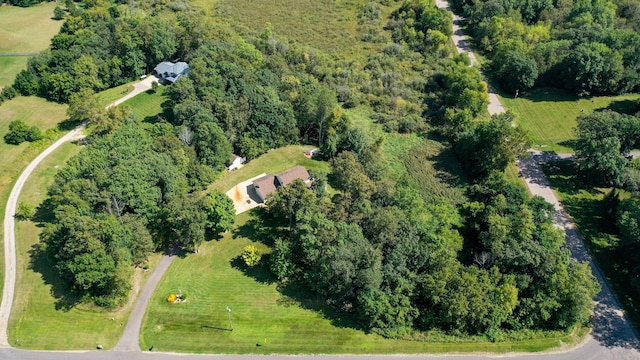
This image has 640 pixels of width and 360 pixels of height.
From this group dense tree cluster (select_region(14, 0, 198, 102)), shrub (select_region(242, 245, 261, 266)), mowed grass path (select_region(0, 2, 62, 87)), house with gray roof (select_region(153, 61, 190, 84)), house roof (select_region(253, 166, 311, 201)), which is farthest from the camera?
mowed grass path (select_region(0, 2, 62, 87))

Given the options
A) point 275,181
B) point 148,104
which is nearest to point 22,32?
point 148,104

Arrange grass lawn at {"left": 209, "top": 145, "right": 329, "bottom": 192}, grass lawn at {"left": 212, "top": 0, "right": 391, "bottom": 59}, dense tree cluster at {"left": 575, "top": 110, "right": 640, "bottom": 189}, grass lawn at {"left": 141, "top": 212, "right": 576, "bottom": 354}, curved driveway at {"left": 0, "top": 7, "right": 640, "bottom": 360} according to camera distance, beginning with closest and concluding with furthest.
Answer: curved driveway at {"left": 0, "top": 7, "right": 640, "bottom": 360} < grass lawn at {"left": 141, "top": 212, "right": 576, "bottom": 354} < dense tree cluster at {"left": 575, "top": 110, "right": 640, "bottom": 189} < grass lawn at {"left": 209, "top": 145, "right": 329, "bottom": 192} < grass lawn at {"left": 212, "top": 0, "right": 391, "bottom": 59}

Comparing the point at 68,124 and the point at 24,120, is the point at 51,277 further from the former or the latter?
the point at 24,120

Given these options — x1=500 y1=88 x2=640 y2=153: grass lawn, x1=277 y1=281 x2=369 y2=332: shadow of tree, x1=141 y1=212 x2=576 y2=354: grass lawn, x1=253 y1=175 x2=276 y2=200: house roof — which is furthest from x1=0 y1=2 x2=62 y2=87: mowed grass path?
x1=500 y1=88 x2=640 y2=153: grass lawn

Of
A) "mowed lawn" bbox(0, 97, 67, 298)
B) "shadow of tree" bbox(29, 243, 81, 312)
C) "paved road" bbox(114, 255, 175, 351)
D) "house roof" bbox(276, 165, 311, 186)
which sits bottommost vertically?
"paved road" bbox(114, 255, 175, 351)

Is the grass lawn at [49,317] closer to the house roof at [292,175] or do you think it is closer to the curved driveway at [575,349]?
the curved driveway at [575,349]

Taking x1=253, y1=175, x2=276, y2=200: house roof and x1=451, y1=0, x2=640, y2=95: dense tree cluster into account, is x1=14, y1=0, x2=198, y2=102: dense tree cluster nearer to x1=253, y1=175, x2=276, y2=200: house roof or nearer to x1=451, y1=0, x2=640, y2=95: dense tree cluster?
x1=253, y1=175, x2=276, y2=200: house roof
